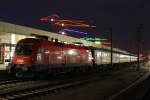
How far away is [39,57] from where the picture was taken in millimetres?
28656

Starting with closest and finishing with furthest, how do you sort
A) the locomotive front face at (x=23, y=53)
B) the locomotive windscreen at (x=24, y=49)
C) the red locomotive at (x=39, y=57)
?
the red locomotive at (x=39, y=57)
the locomotive front face at (x=23, y=53)
the locomotive windscreen at (x=24, y=49)

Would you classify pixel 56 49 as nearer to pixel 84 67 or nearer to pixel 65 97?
pixel 84 67

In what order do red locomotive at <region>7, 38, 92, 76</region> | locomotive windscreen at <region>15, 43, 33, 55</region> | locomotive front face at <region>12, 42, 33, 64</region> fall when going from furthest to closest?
locomotive windscreen at <region>15, 43, 33, 55</region>
locomotive front face at <region>12, 42, 33, 64</region>
red locomotive at <region>7, 38, 92, 76</region>

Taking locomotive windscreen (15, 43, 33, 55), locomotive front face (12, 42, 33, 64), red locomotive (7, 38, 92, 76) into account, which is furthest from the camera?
locomotive windscreen (15, 43, 33, 55)

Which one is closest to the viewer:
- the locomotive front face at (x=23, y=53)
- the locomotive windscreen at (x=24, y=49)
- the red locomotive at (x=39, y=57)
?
the red locomotive at (x=39, y=57)

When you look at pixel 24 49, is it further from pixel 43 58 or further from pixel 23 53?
pixel 43 58

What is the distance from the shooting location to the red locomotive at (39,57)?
1093 inches

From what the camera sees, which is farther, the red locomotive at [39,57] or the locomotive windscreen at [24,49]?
the locomotive windscreen at [24,49]

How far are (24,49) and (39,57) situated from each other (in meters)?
1.50

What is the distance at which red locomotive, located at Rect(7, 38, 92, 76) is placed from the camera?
2775 cm

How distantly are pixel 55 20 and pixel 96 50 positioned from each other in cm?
7544

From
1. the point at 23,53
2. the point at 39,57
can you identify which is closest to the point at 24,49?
the point at 23,53

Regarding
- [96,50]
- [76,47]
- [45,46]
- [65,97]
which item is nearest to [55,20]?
[96,50]

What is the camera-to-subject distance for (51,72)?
3125 centimetres
